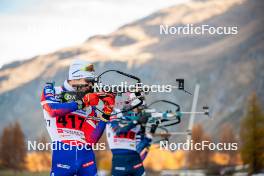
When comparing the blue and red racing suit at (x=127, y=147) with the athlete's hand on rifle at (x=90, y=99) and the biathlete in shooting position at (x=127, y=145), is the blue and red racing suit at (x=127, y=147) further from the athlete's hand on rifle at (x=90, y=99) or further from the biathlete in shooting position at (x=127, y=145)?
the athlete's hand on rifle at (x=90, y=99)

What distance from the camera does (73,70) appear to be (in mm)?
8289

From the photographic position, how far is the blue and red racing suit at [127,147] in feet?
38.3

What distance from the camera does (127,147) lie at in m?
11.8

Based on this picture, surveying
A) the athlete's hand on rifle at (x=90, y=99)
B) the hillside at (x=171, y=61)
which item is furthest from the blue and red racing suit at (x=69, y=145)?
the hillside at (x=171, y=61)

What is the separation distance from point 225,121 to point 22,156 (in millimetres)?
13173

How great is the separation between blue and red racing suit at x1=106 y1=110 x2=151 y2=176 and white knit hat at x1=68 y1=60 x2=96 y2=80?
328cm

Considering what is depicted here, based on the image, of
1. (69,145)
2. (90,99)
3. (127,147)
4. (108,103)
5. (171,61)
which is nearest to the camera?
(90,99)

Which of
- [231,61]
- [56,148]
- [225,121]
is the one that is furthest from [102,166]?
[231,61]

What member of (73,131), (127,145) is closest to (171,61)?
(127,145)

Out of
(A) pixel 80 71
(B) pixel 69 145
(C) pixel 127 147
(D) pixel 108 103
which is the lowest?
(C) pixel 127 147

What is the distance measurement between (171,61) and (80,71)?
54.8ft

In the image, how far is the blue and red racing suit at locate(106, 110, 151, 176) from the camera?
11.7 meters

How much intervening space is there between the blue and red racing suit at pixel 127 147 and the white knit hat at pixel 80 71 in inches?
129

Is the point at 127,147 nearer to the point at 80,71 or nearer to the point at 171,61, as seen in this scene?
the point at 80,71
